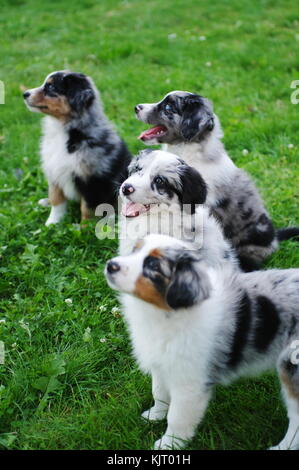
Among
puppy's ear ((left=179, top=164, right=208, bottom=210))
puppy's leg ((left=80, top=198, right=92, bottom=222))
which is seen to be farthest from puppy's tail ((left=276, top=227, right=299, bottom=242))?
puppy's leg ((left=80, top=198, right=92, bottom=222))

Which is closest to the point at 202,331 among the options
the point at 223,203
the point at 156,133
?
the point at 223,203

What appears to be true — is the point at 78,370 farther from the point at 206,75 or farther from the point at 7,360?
the point at 206,75

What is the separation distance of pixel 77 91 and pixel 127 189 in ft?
5.48

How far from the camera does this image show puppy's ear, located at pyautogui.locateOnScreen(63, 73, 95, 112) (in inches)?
182

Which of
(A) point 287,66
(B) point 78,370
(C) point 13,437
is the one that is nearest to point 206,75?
(A) point 287,66

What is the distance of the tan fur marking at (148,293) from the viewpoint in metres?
2.51

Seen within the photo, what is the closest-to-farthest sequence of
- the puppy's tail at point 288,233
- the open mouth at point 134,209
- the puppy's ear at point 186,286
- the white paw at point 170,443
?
the puppy's ear at point 186,286, the white paw at point 170,443, the open mouth at point 134,209, the puppy's tail at point 288,233

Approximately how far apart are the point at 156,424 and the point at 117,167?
2580 mm

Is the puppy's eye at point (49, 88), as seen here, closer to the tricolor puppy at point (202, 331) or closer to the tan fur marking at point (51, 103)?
the tan fur marking at point (51, 103)

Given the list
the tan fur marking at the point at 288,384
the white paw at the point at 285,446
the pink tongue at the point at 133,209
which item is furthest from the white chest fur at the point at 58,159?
the white paw at the point at 285,446

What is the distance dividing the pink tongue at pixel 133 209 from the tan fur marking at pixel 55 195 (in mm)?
1590

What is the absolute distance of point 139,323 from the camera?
281cm

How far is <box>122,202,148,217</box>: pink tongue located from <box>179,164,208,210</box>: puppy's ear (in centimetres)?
27

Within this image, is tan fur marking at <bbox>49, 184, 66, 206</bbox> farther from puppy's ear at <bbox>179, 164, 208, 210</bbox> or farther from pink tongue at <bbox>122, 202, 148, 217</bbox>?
puppy's ear at <bbox>179, 164, 208, 210</bbox>
